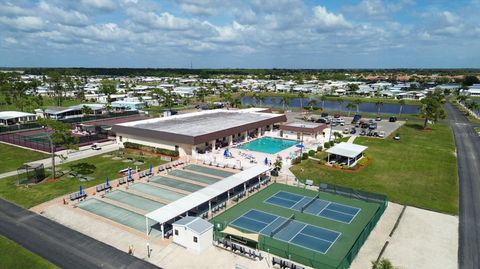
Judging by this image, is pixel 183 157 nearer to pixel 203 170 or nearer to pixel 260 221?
pixel 203 170

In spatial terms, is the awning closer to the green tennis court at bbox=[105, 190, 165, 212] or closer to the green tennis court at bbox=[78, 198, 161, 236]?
the green tennis court at bbox=[78, 198, 161, 236]

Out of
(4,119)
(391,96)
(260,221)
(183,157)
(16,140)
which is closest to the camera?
(260,221)

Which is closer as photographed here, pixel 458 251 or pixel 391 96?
pixel 458 251

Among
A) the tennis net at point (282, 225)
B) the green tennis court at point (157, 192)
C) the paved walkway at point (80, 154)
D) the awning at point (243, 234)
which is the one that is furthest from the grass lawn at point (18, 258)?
the paved walkway at point (80, 154)

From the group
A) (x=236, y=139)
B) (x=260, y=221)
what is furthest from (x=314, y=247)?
(x=236, y=139)

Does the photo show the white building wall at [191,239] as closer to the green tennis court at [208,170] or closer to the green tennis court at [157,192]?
the green tennis court at [157,192]

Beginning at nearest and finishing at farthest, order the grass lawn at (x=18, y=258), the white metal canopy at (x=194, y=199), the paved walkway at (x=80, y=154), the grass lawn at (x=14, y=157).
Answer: the grass lawn at (x=18, y=258) < the white metal canopy at (x=194, y=199) < the grass lawn at (x=14, y=157) < the paved walkway at (x=80, y=154)

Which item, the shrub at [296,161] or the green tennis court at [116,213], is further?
the shrub at [296,161]
